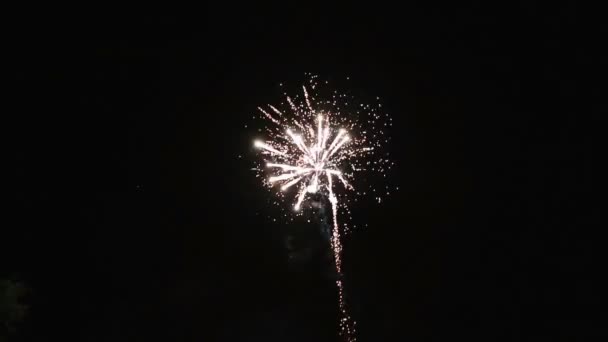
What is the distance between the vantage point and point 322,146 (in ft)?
73.5

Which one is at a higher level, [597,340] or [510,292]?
[510,292]

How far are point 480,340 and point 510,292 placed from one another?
387 centimetres

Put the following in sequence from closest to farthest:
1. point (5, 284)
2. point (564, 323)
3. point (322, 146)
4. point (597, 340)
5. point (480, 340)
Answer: point (5, 284), point (322, 146), point (597, 340), point (564, 323), point (480, 340)

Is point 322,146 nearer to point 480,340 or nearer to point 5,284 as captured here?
point 5,284

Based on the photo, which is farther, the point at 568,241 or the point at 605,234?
the point at 568,241

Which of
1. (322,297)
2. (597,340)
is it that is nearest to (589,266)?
(597,340)

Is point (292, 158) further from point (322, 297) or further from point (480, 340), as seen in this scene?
point (480, 340)

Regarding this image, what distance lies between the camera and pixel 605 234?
96.4 feet

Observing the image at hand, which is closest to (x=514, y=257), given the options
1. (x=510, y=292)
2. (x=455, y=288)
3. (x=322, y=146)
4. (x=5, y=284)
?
(x=510, y=292)

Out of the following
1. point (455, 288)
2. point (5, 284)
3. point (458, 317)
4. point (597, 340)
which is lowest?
point (5, 284)

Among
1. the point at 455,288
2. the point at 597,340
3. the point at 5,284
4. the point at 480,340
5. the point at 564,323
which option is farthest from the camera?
the point at 455,288

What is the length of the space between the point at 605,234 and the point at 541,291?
5.80m

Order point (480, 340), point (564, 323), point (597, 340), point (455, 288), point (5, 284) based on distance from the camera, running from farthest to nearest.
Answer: point (455, 288), point (480, 340), point (564, 323), point (597, 340), point (5, 284)

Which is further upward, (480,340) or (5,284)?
(480,340)
